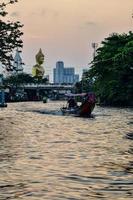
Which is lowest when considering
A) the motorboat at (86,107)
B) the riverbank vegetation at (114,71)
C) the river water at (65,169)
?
the river water at (65,169)

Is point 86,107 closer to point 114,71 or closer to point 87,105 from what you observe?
point 87,105

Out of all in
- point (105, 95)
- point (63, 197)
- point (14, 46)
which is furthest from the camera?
point (105, 95)

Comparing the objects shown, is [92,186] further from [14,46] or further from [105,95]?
[105,95]

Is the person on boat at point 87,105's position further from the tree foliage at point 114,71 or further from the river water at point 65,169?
the tree foliage at point 114,71

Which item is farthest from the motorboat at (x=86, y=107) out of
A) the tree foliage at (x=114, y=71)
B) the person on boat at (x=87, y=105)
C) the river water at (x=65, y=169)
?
the tree foliage at (x=114, y=71)

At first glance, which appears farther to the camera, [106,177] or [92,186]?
[106,177]

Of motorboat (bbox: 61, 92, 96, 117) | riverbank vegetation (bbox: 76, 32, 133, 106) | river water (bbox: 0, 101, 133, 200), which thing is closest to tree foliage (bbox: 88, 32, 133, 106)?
riverbank vegetation (bbox: 76, 32, 133, 106)

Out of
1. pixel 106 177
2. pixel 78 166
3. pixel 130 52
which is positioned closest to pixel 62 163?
pixel 78 166

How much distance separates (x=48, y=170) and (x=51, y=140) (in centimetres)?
1255

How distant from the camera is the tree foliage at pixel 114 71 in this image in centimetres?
10838

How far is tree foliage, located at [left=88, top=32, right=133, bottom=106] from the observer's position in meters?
108

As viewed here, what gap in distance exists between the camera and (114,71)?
4402 inches

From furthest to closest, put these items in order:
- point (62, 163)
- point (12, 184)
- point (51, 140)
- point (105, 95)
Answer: point (105, 95)
point (51, 140)
point (62, 163)
point (12, 184)

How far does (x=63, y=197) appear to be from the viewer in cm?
1556
